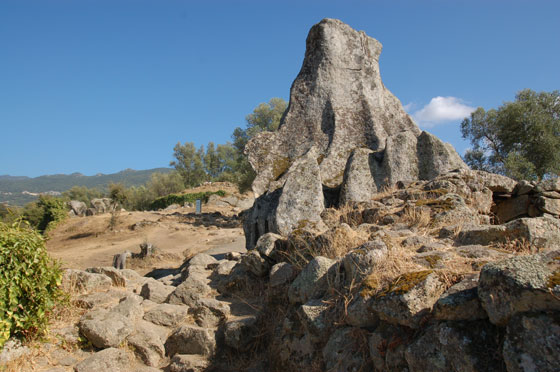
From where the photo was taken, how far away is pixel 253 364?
505cm

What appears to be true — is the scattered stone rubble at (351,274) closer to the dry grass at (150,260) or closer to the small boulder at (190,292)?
the small boulder at (190,292)

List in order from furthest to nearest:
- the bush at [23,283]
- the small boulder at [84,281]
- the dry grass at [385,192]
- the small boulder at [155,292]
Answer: the dry grass at [385,192] < the small boulder at [155,292] < the small boulder at [84,281] < the bush at [23,283]

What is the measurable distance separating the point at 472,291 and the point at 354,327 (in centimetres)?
124

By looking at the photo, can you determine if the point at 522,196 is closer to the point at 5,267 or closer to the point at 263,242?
the point at 263,242

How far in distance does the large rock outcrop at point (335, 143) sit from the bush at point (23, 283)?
4277 mm

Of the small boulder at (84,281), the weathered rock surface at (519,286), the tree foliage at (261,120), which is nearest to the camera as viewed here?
the weathered rock surface at (519,286)

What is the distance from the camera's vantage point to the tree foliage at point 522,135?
22.0m

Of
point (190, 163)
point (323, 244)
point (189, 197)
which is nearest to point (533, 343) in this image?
point (323, 244)

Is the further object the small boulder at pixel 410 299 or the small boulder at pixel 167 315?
the small boulder at pixel 167 315

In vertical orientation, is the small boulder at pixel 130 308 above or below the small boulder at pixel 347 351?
below

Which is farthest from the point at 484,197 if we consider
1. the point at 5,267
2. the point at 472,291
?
the point at 5,267

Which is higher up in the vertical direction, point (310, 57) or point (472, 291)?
point (310, 57)

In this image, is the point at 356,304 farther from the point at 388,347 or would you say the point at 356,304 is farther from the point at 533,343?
the point at 533,343

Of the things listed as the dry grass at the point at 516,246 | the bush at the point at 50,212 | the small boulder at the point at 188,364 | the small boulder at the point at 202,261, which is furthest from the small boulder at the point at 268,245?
the bush at the point at 50,212
